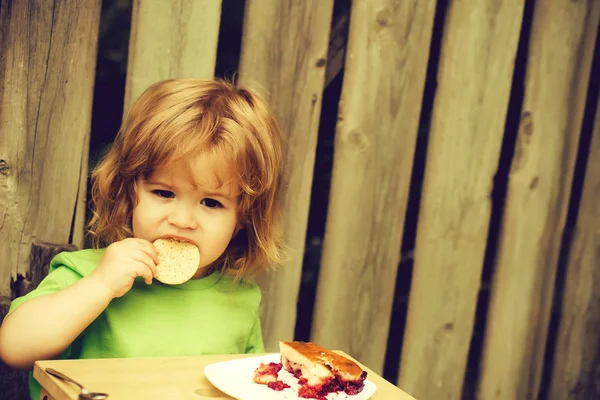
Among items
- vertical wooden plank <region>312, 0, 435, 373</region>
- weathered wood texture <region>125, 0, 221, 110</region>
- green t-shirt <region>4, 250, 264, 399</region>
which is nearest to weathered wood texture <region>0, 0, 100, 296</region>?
weathered wood texture <region>125, 0, 221, 110</region>

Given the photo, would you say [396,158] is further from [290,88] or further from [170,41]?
[170,41]

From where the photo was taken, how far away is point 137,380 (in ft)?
4.41

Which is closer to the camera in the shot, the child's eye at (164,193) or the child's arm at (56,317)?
the child's arm at (56,317)

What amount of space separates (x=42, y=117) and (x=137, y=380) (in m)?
0.94

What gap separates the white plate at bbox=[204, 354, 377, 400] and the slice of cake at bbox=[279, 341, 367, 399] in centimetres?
1

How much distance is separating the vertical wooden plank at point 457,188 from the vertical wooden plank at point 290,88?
1.51ft

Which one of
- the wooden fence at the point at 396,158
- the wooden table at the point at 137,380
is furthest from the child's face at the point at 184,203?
the wooden fence at the point at 396,158

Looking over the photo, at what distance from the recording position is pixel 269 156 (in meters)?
1.82

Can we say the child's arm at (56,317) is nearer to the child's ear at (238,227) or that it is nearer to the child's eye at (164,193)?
the child's eye at (164,193)

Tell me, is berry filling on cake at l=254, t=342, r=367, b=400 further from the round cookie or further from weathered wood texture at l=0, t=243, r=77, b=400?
weathered wood texture at l=0, t=243, r=77, b=400

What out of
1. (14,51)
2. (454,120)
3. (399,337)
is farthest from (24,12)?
(399,337)

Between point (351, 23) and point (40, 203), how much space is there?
111 centimetres

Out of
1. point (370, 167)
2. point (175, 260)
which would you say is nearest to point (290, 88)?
point (370, 167)

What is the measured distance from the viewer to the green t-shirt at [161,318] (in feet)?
5.60
